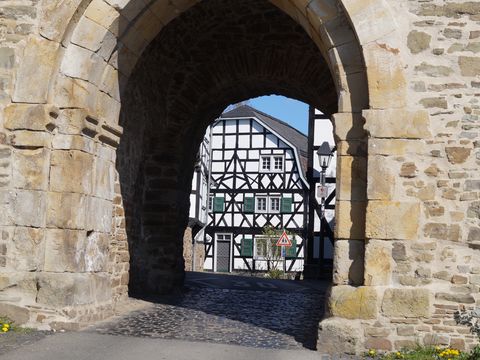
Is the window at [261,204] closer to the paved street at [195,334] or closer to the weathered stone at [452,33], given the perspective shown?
the paved street at [195,334]

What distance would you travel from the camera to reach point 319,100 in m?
9.99

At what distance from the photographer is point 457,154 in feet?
17.4

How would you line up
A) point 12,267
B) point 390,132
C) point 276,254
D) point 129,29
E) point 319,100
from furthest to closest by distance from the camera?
point 276,254 → point 319,100 → point 129,29 → point 12,267 → point 390,132

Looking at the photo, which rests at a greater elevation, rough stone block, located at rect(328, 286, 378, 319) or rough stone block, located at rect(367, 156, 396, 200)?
rough stone block, located at rect(367, 156, 396, 200)

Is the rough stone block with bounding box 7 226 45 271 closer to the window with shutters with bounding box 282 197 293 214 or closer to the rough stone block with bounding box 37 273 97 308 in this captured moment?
the rough stone block with bounding box 37 273 97 308

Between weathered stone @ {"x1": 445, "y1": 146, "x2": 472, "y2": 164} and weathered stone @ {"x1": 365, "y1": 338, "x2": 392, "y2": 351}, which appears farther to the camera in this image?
weathered stone @ {"x1": 445, "y1": 146, "x2": 472, "y2": 164}

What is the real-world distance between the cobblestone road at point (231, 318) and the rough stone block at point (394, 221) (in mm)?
1187

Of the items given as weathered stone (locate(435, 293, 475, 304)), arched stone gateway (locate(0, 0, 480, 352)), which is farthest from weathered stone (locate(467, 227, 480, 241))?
weathered stone (locate(435, 293, 475, 304))

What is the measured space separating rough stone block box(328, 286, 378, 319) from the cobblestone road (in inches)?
18.5

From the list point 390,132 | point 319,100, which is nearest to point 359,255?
point 390,132

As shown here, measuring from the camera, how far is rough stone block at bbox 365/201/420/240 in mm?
5258

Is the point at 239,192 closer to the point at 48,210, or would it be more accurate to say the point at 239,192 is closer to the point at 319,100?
the point at 319,100

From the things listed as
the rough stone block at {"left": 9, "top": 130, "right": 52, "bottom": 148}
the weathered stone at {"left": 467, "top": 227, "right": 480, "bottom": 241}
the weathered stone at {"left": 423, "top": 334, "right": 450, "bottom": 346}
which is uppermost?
the rough stone block at {"left": 9, "top": 130, "right": 52, "bottom": 148}

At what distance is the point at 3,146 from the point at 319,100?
17.6ft
